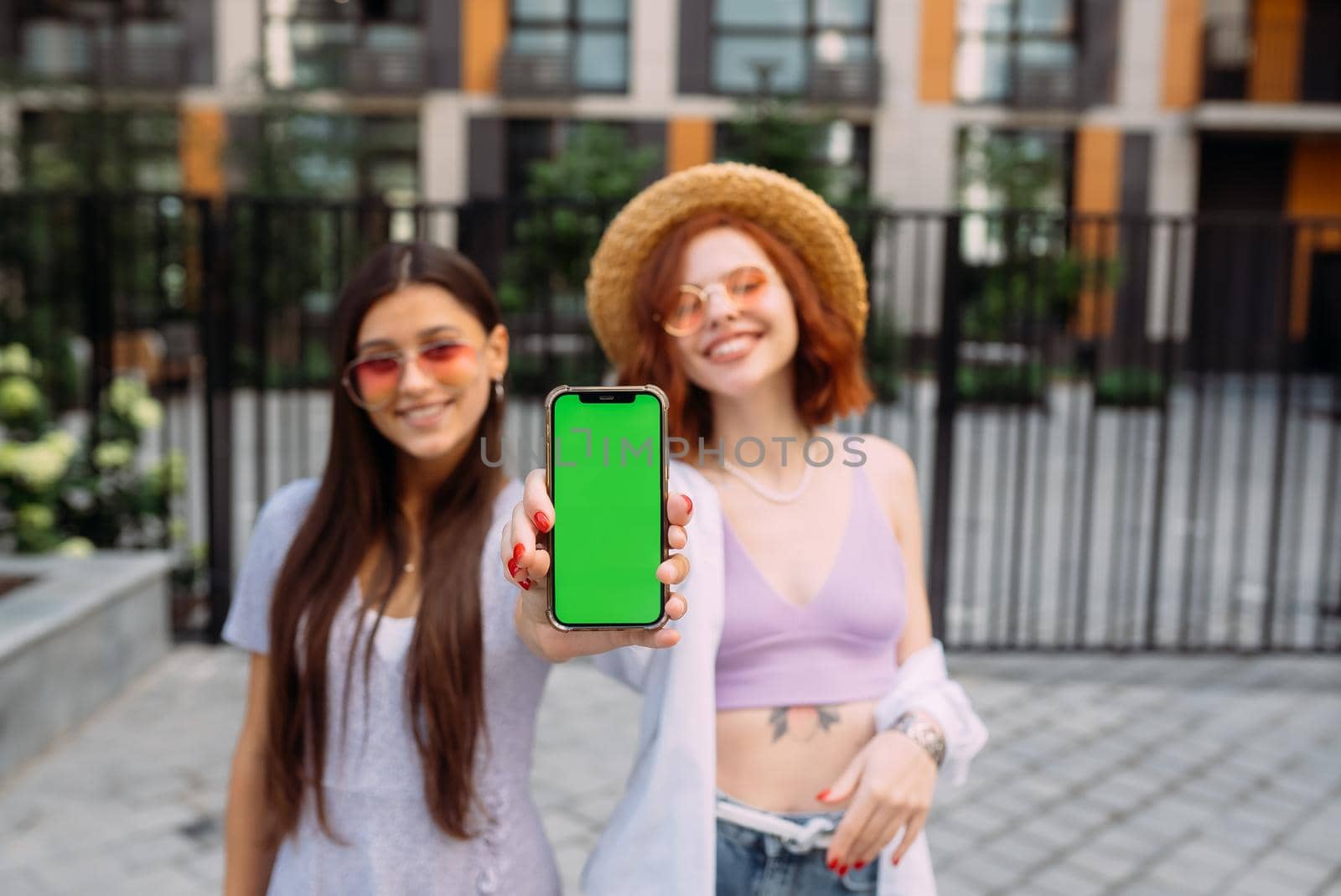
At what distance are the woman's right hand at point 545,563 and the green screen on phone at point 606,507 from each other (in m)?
0.02

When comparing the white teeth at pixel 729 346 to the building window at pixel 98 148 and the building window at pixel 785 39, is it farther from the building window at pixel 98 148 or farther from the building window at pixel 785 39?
the building window at pixel 785 39

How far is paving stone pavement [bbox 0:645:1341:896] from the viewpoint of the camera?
3717 mm

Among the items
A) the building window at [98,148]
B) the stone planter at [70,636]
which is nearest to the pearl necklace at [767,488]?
the stone planter at [70,636]

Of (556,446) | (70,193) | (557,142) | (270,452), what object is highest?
(557,142)

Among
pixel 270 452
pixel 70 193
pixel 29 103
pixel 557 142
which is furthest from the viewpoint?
pixel 557 142

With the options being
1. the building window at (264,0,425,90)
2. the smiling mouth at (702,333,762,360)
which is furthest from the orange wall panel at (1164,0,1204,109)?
the smiling mouth at (702,333,762,360)

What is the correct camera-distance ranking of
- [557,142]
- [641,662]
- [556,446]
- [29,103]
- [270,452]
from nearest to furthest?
[556,446]
[641,662]
[270,452]
[29,103]
[557,142]

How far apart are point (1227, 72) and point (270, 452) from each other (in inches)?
758

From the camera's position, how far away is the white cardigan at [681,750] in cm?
159

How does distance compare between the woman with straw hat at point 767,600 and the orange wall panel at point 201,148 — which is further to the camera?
the orange wall panel at point 201,148

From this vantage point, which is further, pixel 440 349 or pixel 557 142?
pixel 557 142

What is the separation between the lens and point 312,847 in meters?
1.71

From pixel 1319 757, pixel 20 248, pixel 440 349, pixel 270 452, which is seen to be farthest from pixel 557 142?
pixel 440 349

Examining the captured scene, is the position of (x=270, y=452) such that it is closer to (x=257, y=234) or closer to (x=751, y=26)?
(x=257, y=234)
